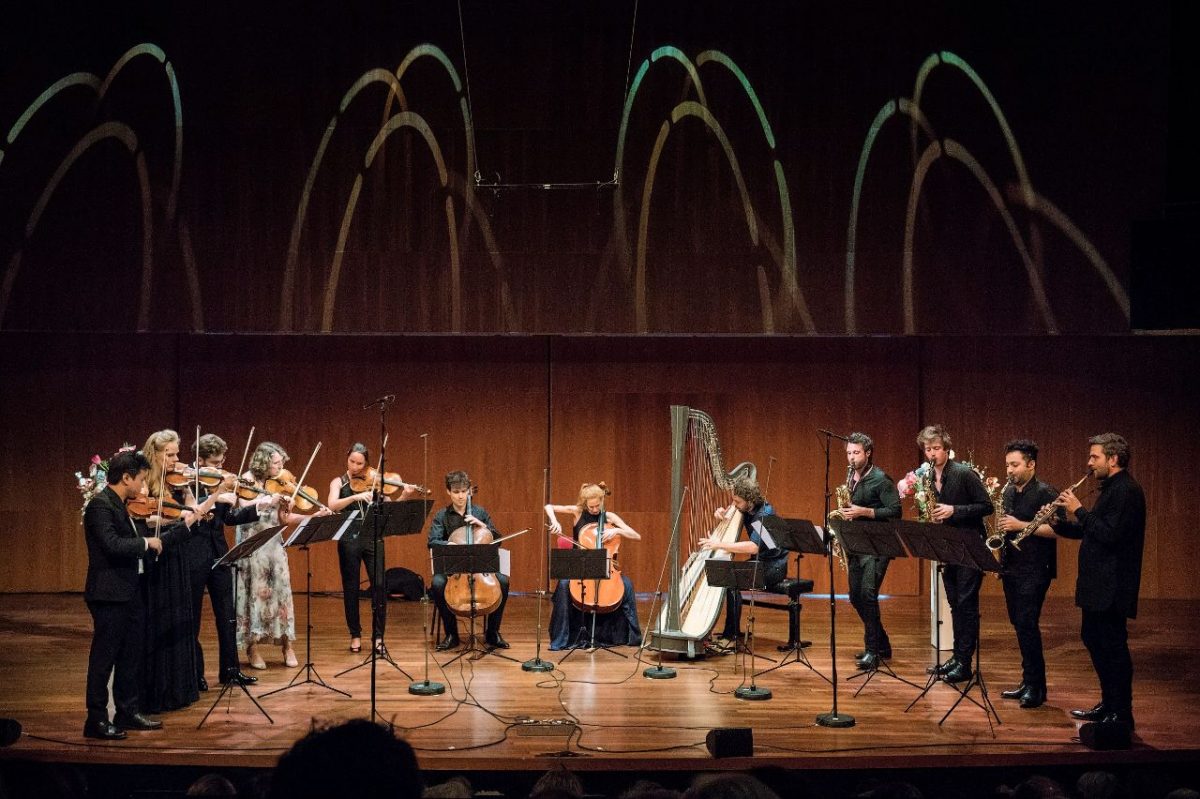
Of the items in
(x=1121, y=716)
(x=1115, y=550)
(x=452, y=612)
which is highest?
(x=1115, y=550)

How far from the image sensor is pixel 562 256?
9219mm

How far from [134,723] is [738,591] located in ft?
13.2

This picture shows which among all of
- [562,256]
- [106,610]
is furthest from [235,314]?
[106,610]

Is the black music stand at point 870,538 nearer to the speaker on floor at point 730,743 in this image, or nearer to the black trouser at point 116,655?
the speaker on floor at point 730,743

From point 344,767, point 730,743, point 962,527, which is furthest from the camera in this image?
point 962,527

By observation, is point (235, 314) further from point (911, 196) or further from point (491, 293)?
point (911, 196)

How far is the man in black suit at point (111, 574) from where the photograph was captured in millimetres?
5344

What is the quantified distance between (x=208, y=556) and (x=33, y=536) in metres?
4.44

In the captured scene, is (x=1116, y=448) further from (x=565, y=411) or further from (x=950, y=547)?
(x=565, y=411)

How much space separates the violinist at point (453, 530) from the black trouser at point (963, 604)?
301cm

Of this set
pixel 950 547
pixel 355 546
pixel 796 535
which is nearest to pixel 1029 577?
pixel 950 547

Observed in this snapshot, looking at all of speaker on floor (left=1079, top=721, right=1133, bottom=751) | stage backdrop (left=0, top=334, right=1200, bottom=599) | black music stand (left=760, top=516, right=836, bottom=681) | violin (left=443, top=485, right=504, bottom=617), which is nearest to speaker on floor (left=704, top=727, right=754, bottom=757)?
black music stand (left=760, top=516, right=836, bottom=681)

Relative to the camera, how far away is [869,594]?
693 cm

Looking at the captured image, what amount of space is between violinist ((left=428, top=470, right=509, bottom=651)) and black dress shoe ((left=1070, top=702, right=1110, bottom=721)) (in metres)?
3.73
